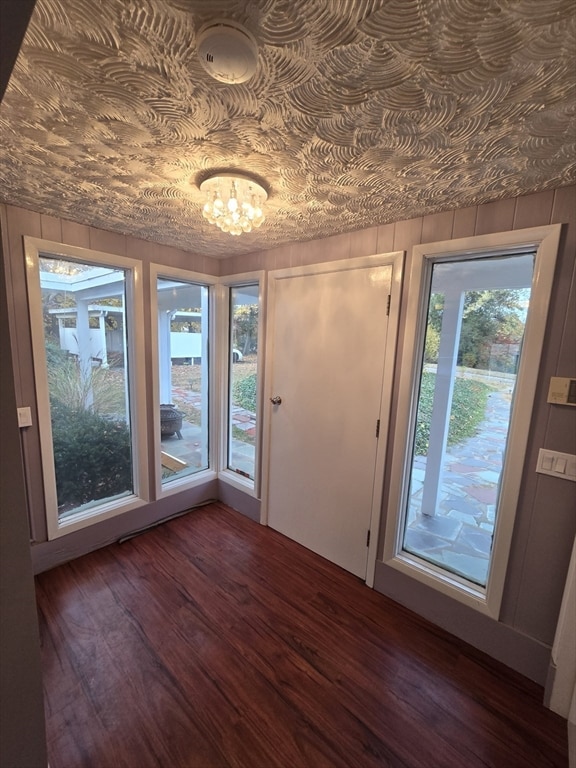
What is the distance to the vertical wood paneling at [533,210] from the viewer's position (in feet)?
4.48

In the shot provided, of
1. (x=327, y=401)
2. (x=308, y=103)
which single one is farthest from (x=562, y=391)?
(x=308, y=103)

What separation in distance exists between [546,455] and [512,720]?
3.76ft

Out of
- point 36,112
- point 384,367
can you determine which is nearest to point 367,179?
point 384,367

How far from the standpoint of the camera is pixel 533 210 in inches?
55.1

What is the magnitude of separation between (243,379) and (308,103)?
213cm

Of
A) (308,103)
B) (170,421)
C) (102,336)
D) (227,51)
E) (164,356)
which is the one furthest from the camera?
(170,421)

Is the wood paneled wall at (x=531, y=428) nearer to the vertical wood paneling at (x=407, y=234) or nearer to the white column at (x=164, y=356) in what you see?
the vertical wood paneling at (x=407, y=234)

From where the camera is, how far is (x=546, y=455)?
4.67 feet

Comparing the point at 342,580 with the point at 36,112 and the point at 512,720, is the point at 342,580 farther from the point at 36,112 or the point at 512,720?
the point at 36,112

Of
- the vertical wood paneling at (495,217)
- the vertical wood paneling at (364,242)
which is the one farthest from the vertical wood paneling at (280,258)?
the vertical wood paneling at (495,217)

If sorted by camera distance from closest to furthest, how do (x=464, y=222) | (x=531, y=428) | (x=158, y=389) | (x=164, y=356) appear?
1. (x=531, y=428)
2. (x=464, y=222)
3. (x=158, y=389)
4. (x=164, y=356)

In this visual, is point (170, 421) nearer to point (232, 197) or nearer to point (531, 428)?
point (232, 197)

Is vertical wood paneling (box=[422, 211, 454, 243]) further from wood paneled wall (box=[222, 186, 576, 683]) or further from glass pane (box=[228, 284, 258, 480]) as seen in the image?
glass pane (box=[228, 284, 258, 480])

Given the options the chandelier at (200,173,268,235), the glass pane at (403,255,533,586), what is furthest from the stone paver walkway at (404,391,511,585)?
the chandelier at (200,173,268,235)
